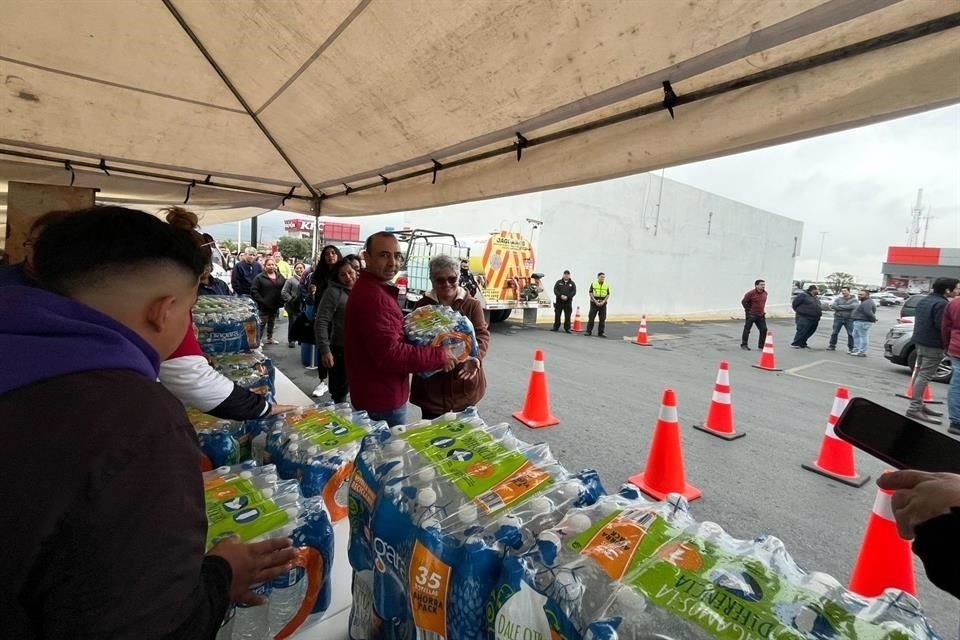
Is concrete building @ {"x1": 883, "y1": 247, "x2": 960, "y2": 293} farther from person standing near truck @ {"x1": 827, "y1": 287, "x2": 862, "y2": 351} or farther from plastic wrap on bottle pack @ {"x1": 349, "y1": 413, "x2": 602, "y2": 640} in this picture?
plastic wrap on bottle pack @ {"x1": 349, "y1": 413, "x2": 602, "y2": 640}

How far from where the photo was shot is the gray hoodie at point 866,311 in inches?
466

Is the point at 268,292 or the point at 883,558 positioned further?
the point at 268,292

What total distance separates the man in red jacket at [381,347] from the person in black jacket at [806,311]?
13.2m

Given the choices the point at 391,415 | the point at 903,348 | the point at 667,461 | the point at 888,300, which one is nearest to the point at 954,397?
the point at 903,348

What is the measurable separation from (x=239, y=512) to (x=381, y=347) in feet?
4.08

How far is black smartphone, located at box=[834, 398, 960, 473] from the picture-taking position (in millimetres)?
938

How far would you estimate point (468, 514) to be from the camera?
1079 mm

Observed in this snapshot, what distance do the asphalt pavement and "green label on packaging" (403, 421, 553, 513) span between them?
9.33ft

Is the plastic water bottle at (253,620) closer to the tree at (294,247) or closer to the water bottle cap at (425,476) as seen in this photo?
the water bottle cap at (425,476)

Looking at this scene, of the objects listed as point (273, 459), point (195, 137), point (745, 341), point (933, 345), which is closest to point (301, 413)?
point (273, 459)

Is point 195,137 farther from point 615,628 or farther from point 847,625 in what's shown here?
point 847,625

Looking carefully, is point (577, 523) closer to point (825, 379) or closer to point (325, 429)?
point (325, 429)

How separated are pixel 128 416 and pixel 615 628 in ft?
2.79

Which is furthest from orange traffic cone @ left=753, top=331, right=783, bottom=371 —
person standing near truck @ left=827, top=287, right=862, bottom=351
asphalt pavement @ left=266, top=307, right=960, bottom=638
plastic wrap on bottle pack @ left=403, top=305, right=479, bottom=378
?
plastic wrap on bottle pack @ left=403, top=305, right=479, bottom=378
